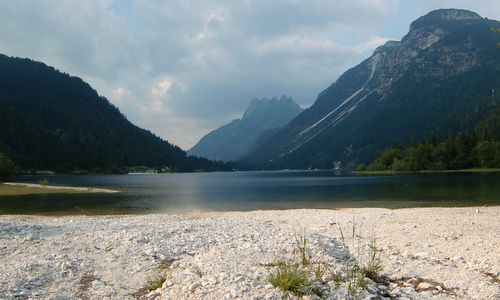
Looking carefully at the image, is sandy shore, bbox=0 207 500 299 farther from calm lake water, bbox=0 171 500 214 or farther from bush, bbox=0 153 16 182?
bush, bbox=0 153 16 182

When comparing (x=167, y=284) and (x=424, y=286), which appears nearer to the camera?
(x=167, y=284)

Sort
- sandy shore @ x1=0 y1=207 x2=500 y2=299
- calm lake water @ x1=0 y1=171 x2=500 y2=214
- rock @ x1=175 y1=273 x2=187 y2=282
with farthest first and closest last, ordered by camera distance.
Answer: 1. calm lake water @ x1=0 y1=171 x2=500 y2=214
2. rock @ x1=175 y1=273 x2=187 y2=282
3. sandy shore @ x1=0 y1=207 x2=500 y2=299

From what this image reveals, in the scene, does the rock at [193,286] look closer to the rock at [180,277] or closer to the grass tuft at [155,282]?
the rock at [180,277]

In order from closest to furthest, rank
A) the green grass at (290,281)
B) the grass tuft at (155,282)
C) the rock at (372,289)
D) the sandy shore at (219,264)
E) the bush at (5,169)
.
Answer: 1. the green grass at (290,281)
2. the rock at (372,289)
3. the sandy shore at (219,264)
4. the grass tuft at (155,282)
5. the bush at (5,169)

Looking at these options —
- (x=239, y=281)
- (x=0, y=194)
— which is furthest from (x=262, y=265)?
(x=0, y=194)

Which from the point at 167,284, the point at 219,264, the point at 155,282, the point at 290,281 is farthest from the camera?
the point at 219,264

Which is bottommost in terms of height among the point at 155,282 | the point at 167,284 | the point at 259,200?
the point at 259,200

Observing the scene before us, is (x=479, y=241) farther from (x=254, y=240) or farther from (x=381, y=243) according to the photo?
(x=254, y=240)

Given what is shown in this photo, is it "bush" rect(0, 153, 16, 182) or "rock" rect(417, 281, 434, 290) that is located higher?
"bush" rect(0, 153, 16, 182)

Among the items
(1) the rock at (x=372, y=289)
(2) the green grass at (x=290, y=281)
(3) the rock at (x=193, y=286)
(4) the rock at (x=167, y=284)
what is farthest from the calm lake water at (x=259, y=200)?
(2) the green grass at (x=290, y=281)

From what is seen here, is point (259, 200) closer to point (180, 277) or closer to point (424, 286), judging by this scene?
point (424, 286)

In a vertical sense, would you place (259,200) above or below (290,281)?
below

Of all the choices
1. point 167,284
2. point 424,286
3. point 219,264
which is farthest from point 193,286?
point 424,286

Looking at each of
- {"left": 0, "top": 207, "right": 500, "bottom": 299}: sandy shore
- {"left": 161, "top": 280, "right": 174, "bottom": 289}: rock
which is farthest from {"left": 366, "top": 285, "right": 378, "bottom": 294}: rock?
{"left": 161, "top": 280, "right": 174, "bottom": 289}: rock
